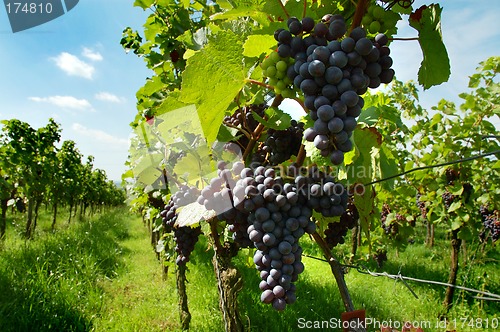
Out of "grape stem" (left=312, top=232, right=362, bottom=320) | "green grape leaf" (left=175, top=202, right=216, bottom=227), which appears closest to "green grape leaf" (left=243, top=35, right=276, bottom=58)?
"green grape leaf" (left=175, top=202, right=216, bottom=227)

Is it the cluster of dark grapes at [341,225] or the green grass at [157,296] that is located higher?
the cluster of dark grapes at [341,225]

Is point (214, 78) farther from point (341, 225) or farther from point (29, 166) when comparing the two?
point (29, 166)

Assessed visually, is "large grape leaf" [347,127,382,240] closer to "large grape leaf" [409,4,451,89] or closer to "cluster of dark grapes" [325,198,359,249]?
"large grape leaf" [409,4,451,89]

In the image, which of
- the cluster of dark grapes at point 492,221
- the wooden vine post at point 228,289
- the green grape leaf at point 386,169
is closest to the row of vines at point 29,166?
the wooden vine post at point 228,289

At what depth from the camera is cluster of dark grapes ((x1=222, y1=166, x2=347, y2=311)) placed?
1.03 meters

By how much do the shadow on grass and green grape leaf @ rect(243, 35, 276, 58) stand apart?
4.41 metres

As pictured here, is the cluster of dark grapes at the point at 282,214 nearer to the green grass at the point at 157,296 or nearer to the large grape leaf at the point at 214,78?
the large grape leaf at the point at 214,78

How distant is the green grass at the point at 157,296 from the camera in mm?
4285

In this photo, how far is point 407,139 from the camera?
538 centimetres

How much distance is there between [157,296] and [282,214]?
5011mm

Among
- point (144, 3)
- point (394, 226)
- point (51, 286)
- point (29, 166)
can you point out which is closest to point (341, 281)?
point (144, 3)

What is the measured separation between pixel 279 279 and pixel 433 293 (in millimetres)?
5645

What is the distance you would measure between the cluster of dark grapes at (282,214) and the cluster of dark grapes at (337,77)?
296 mm

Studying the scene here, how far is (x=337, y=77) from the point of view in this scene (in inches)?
30.5
